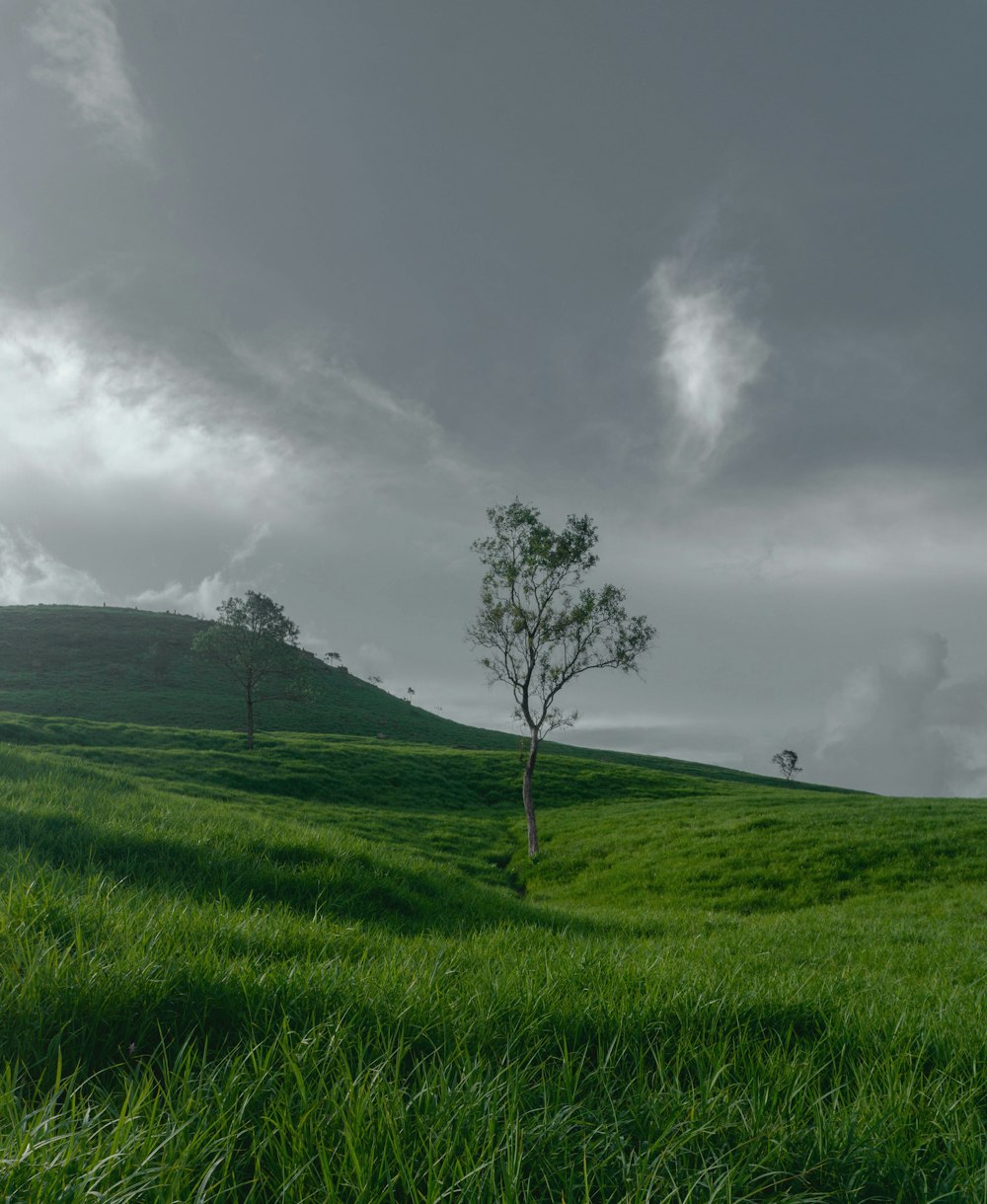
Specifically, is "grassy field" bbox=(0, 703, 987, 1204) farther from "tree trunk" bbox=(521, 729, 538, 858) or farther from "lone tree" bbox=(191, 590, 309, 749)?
"lone tree" bbox=(191, 590, 309, 749)

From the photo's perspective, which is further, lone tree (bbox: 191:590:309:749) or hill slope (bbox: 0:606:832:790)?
hill slope (bbox: 0:606:832:790)

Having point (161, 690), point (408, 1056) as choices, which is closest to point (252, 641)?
point (161, 690)

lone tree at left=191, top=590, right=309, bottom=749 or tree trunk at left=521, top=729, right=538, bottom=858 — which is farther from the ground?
lone tree at left=191, top=590, right=309, bottom=749

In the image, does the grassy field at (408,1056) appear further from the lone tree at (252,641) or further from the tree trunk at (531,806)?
the lone tree at (252,641)

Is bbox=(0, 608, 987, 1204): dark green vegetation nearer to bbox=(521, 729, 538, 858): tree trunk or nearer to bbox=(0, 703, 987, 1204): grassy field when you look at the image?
bbox=(0, 703, 987, 1204): grassy field

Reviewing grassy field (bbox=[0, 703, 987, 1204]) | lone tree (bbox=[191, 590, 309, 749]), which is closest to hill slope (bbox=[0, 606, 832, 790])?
lone tree (bbox=[191, 590, 309, 749])

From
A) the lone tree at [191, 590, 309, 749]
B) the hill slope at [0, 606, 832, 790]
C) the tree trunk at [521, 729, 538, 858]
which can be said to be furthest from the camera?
the hill slope at [0, 606, 832, 790]

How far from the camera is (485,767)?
56.4 metres

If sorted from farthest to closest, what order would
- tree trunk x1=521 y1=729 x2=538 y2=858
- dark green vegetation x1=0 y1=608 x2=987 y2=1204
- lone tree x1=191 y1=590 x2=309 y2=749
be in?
→ lone tree x1=191 y1=590 x2=309 y2=749 < tree trunk x1=521 y1=729 x2=538 y2=858 < dark green vegetation x1=0 y1=608 x2=987 y2=1204

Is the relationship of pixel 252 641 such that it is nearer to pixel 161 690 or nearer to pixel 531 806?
pixel 161 690

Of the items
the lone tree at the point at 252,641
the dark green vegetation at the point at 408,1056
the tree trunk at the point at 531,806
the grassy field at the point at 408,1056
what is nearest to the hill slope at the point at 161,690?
the lone tree at the point at 252,641

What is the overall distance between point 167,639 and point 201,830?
381 feet

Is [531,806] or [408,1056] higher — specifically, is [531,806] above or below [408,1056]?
below

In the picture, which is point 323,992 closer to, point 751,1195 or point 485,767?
point 751,1195
